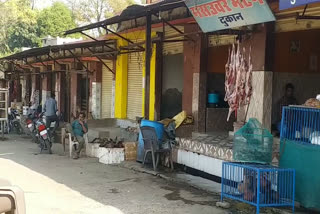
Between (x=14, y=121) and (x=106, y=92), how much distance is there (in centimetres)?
624

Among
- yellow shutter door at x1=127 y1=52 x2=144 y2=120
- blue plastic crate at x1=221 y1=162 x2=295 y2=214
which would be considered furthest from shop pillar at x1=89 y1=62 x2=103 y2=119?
blue plastic crate at x1=221 y1=162 x2=295 y2=214

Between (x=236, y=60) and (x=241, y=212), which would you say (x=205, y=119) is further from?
(x=241, y=212)

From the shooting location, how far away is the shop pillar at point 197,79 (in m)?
11.3

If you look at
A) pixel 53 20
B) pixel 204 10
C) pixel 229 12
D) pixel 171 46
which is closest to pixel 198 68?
pixel 171 46

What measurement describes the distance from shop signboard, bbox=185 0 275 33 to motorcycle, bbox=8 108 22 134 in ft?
49.1

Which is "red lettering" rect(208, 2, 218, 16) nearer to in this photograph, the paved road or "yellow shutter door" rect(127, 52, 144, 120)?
the paved road

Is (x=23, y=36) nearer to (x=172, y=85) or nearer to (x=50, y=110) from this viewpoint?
(x=50, y=110)

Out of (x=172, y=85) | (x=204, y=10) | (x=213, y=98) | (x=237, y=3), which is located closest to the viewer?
(x=237, y=3)

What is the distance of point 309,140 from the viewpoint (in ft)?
20.8

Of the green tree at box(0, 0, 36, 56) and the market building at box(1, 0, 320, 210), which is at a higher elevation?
the green tree at box(0, 0, 36, 56)

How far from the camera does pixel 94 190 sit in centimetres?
819

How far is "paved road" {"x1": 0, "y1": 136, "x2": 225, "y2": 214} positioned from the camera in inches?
272

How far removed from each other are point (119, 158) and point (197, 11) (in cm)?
481

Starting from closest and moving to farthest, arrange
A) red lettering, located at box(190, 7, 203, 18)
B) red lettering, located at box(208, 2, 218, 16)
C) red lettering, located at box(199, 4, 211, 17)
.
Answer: red lettering, located at box(208, 2, 218, 16) < red lettering, located at box(199, 4, 211, 17) < red lettering, located at box(190, 7, 203, 18)
